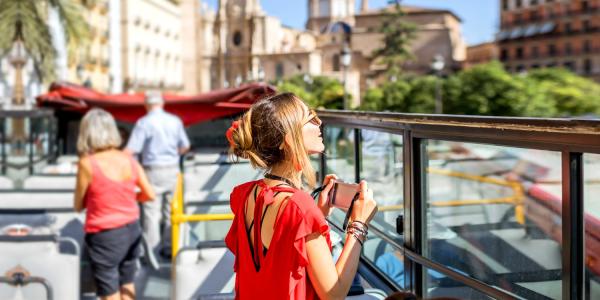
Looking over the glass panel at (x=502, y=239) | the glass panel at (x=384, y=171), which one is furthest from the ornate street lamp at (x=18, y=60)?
the glass panel at (x=384, y=171)

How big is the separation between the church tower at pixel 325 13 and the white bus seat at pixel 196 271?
10526cm

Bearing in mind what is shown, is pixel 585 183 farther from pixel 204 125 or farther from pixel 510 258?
pixel 204 125

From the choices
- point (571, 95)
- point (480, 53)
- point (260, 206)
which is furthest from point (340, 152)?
point (480, 53)

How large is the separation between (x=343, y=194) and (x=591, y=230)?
2.30 ft

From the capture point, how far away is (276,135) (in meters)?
2.00

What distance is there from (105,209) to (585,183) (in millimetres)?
3331

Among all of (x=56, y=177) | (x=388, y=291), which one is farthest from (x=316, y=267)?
(x=56, y=177)

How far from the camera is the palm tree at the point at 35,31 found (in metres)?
18.0

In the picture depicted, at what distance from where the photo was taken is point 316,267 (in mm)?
1910

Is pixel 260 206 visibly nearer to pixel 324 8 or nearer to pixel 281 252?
pixel 281 252

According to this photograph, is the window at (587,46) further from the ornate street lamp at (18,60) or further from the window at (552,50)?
the ornate street lamp at (18,60)

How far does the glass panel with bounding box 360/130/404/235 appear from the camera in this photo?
10.4 feet

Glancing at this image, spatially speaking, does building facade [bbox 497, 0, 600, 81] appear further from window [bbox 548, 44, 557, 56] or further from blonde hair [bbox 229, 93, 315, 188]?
blonde hair [bbox 229, 93, 315, 188]

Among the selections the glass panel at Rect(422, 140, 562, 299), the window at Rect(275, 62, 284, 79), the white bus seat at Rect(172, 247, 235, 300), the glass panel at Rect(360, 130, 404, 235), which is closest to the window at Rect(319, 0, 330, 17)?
the window at Rect(275, 62, 284, 79)
